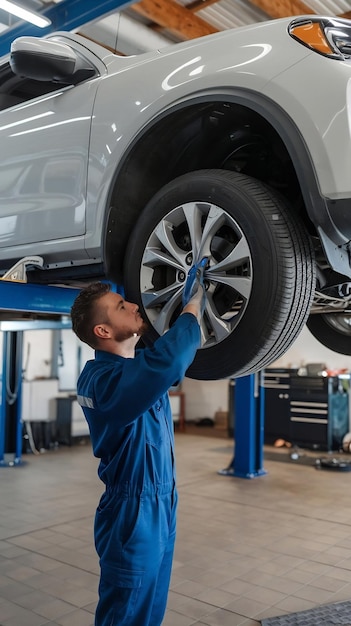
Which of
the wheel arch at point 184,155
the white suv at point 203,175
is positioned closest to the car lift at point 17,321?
the white suv at point 203,175

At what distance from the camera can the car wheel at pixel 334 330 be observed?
287cm

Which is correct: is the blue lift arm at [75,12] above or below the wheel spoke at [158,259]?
above

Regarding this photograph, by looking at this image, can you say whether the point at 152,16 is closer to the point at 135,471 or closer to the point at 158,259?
the point at 158,259

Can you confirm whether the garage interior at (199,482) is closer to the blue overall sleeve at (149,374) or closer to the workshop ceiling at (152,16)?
the workshop ceiling at (152,16)

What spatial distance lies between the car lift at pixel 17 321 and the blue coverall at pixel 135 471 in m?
0.74

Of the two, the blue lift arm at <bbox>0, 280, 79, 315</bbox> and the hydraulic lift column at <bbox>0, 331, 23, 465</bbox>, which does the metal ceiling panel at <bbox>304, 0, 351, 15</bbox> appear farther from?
the hydraulic lift column at <bbox>0, 331, 23, 465</bbox>

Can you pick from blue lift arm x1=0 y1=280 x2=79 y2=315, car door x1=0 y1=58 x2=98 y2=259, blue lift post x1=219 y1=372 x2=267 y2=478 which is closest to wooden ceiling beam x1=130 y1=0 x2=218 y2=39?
car door x1=0 y1=58 x2=98 y2=259

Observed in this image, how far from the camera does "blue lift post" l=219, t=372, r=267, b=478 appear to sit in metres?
6.17

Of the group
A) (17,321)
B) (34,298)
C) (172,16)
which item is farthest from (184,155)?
(172,16)

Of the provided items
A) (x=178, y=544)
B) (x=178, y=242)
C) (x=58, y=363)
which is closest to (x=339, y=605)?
(x=178, y=544)

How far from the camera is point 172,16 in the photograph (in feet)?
16.8

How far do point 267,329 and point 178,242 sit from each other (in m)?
0.43

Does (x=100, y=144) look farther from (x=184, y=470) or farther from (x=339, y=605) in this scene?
(x=184, y=470)

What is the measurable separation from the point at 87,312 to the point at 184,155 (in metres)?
0.72
